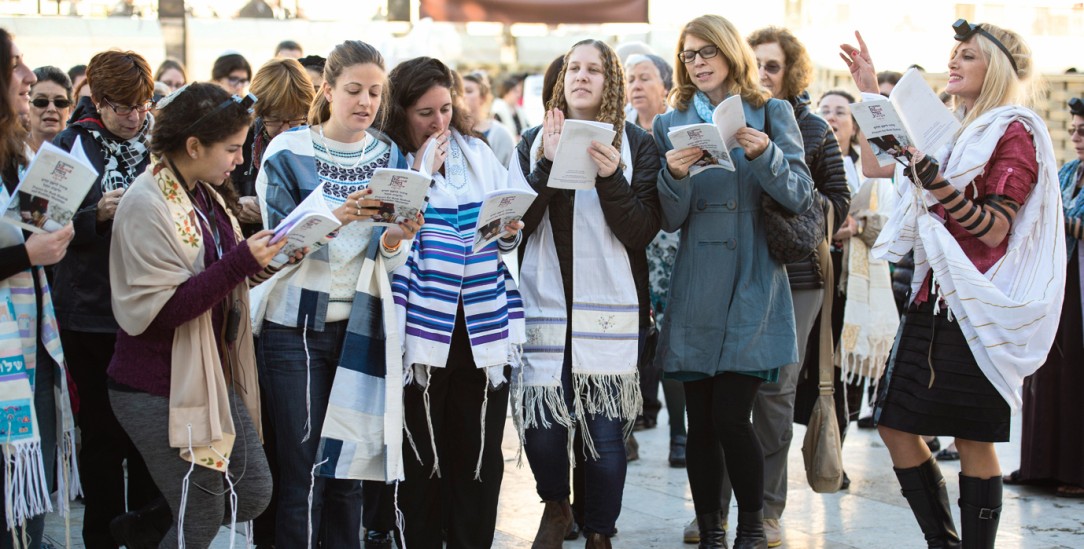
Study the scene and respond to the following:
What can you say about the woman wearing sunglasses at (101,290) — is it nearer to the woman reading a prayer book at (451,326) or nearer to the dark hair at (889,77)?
the woman reading a prayer book at (451,326)

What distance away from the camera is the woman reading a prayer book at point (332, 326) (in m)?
3.71

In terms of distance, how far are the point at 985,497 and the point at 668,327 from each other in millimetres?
1290

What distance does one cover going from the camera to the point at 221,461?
3.36m

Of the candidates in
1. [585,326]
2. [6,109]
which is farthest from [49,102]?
[585,326]

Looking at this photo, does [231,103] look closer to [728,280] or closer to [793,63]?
[728,280]

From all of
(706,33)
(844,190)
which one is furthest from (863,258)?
(706,33)

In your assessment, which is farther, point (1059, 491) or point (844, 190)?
point (1059, 491)

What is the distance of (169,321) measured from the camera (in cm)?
325

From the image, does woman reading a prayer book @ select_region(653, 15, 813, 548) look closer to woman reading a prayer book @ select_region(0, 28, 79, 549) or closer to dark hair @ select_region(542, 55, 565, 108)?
dark hair @ select_region(542, 55, 565, 108)

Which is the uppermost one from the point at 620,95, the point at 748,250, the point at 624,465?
the point at 620,95

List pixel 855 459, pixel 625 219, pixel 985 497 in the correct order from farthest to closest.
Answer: pixel 855 459
pixel 625 219
pixel 985 497

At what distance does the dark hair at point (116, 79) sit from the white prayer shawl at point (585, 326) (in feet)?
4.77

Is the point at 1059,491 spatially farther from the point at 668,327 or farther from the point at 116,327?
the point at 116,327

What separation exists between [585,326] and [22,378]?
1919 mm
